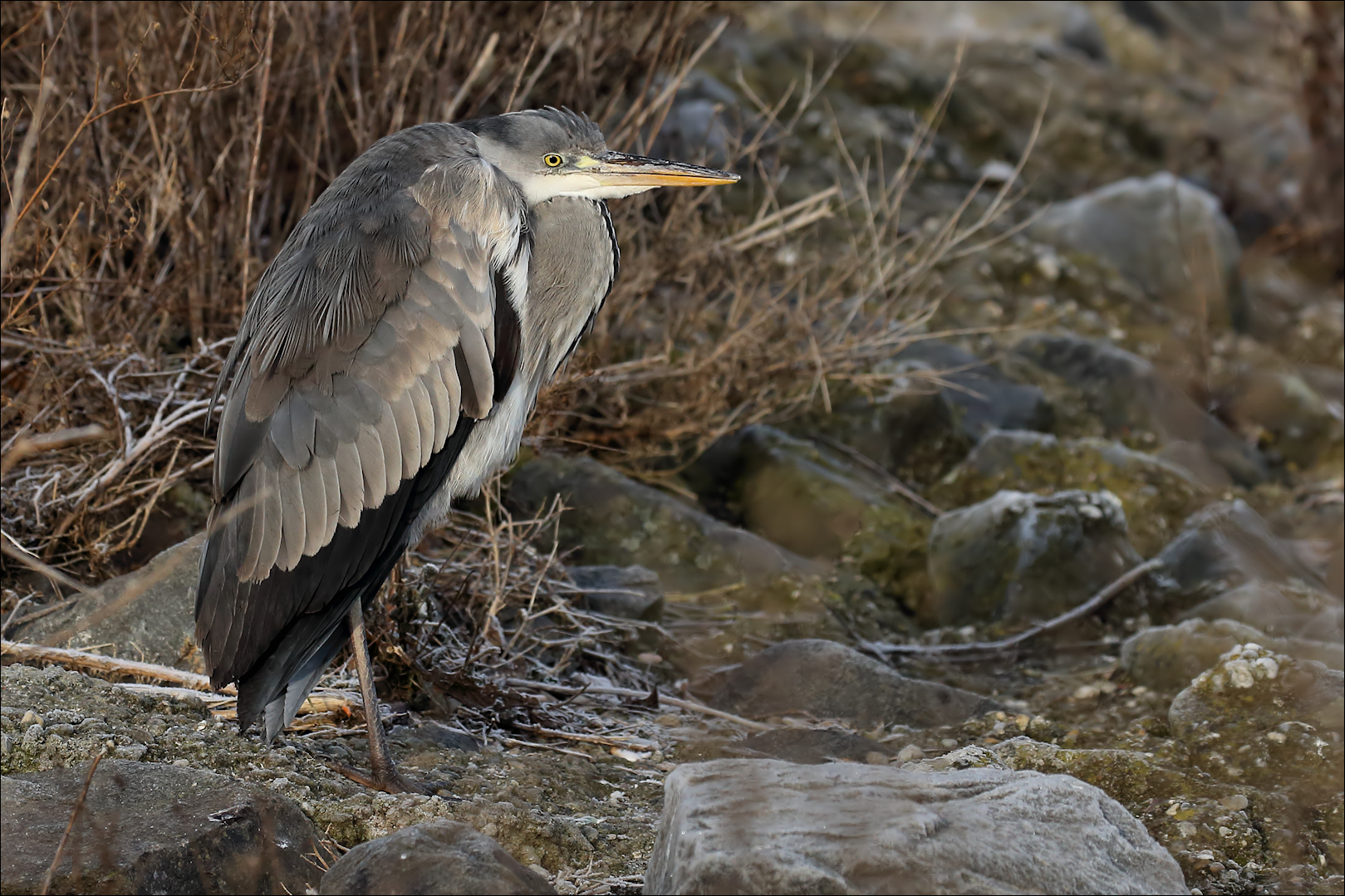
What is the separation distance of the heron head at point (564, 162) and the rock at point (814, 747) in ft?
4.66

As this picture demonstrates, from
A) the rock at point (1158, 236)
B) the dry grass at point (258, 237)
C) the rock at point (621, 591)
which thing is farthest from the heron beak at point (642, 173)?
the rock at point (1158, 236)

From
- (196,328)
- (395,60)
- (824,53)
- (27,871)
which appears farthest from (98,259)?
(824,53)

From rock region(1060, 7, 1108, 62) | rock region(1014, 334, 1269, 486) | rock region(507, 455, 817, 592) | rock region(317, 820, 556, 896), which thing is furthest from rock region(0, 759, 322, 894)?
rock region(1060, 7, 1108, 62)

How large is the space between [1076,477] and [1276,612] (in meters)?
1.13

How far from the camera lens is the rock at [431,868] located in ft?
7.63

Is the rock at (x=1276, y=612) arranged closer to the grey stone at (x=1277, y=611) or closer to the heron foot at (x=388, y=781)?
the grey stone at (x=1277, y=611)

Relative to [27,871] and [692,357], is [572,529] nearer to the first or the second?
[692,357]

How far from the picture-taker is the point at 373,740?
10.5ft

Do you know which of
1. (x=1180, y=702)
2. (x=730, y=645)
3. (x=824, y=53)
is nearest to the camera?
(x=1180, y=702)

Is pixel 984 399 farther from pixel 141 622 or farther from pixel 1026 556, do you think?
pixel 141 622

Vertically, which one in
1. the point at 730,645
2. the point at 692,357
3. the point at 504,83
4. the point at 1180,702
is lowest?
the point at 730,645

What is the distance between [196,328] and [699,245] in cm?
174

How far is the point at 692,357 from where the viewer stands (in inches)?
190

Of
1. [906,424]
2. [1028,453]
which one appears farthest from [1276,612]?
[906,424]
